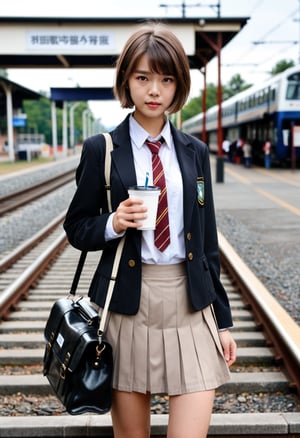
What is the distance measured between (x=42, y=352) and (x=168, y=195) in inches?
115

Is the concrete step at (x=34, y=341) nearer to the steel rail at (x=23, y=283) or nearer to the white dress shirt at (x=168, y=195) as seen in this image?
the steel rail at (x=23, y=283)

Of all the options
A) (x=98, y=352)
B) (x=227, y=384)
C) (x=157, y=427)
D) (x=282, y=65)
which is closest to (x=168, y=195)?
(x=98, y=352)

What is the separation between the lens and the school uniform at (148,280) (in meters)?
2.02

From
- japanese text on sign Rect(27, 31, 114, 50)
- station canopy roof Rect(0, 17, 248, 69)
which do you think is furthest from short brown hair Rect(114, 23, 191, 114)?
japanese text on sign Rect(27, 31, 114, 50)

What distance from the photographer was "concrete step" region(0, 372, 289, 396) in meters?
3.87

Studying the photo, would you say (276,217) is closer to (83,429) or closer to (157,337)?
(83,429)

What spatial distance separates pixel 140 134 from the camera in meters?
2.11

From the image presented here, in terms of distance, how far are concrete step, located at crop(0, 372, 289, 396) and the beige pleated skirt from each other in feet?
6.41

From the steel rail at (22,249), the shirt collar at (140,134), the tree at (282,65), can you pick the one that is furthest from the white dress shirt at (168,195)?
the tree at (282,65)

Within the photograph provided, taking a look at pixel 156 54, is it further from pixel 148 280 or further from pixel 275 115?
pixel 275 115

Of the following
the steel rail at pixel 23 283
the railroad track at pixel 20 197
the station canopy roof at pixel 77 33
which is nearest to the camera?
the steel rail at pixel 23 283

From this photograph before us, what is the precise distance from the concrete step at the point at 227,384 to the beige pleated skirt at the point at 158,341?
1.95m

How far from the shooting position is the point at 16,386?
388cm

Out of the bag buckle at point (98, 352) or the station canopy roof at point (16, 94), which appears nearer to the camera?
the bag buckle at point (98, 352)
